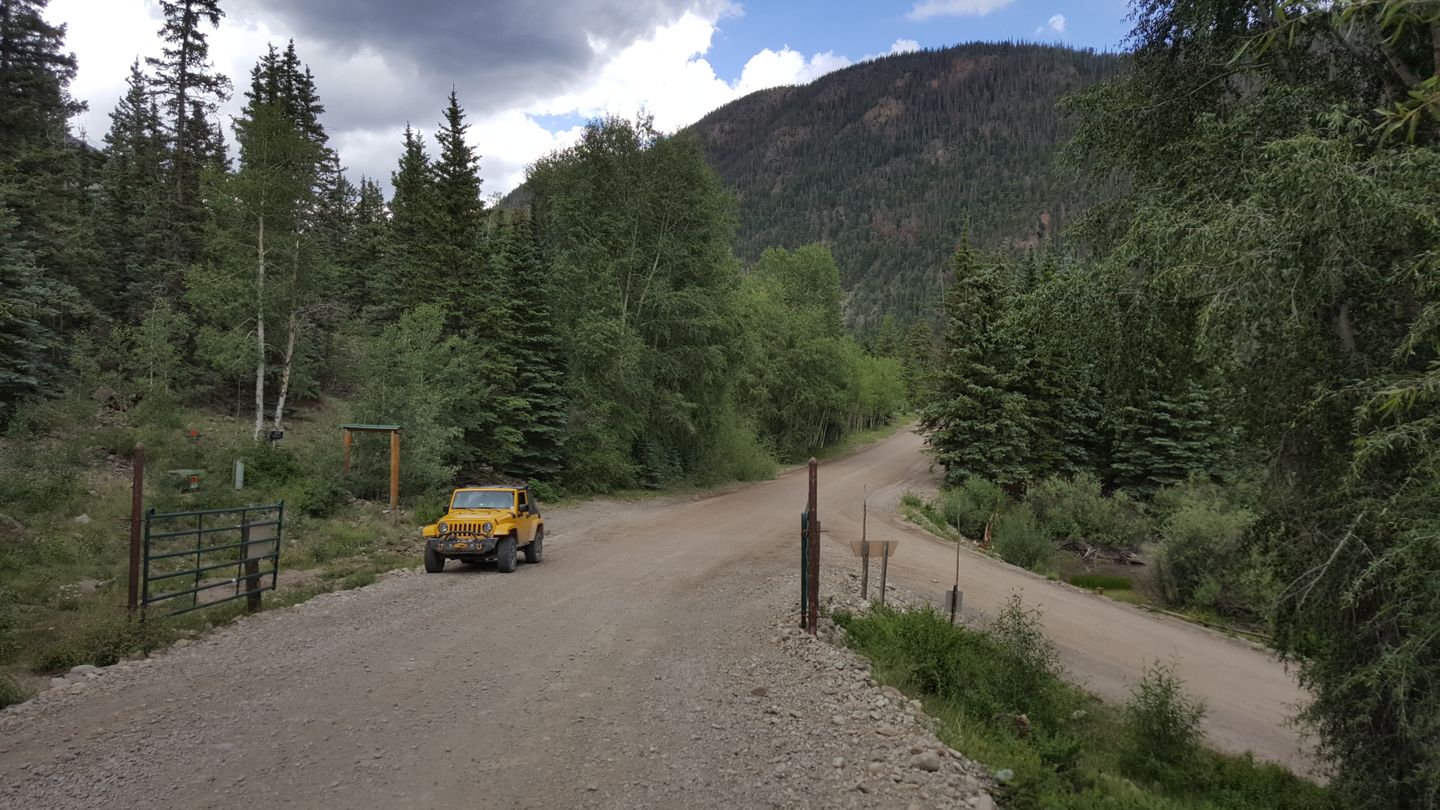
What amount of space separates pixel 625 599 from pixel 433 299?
61.6 ft

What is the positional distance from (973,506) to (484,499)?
19940mm

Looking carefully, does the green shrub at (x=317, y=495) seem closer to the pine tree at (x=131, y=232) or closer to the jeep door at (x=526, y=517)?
the jeep door at (x=526, y=517)

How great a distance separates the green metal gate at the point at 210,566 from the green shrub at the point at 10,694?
164 cm

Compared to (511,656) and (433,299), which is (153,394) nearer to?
(433,299)

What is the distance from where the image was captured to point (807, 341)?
46688 mm

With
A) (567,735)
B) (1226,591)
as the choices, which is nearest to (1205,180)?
(567,735)

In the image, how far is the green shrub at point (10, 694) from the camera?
21.2 ft

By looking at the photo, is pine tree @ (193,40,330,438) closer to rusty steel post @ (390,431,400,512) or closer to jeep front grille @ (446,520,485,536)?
rusty steel post @ (390,431,400,512)

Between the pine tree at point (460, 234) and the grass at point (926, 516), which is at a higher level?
the pine tree at point (460, 234)

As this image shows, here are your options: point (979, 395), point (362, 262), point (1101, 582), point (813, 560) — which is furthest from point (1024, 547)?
point (362, 262)

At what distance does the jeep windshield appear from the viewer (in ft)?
45.9

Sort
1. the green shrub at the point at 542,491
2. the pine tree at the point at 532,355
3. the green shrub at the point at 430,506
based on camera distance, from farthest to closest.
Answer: the pine tree at the point at 532,355 < the green shrub at the point at 542,491 < the green shrub at the point at 430,506

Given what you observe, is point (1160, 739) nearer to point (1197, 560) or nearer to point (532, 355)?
point (1197, 560)

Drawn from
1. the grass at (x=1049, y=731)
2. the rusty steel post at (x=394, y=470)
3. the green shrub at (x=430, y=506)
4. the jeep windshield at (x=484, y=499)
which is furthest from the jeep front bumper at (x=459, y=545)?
the grass at (x=1049, y=731)
